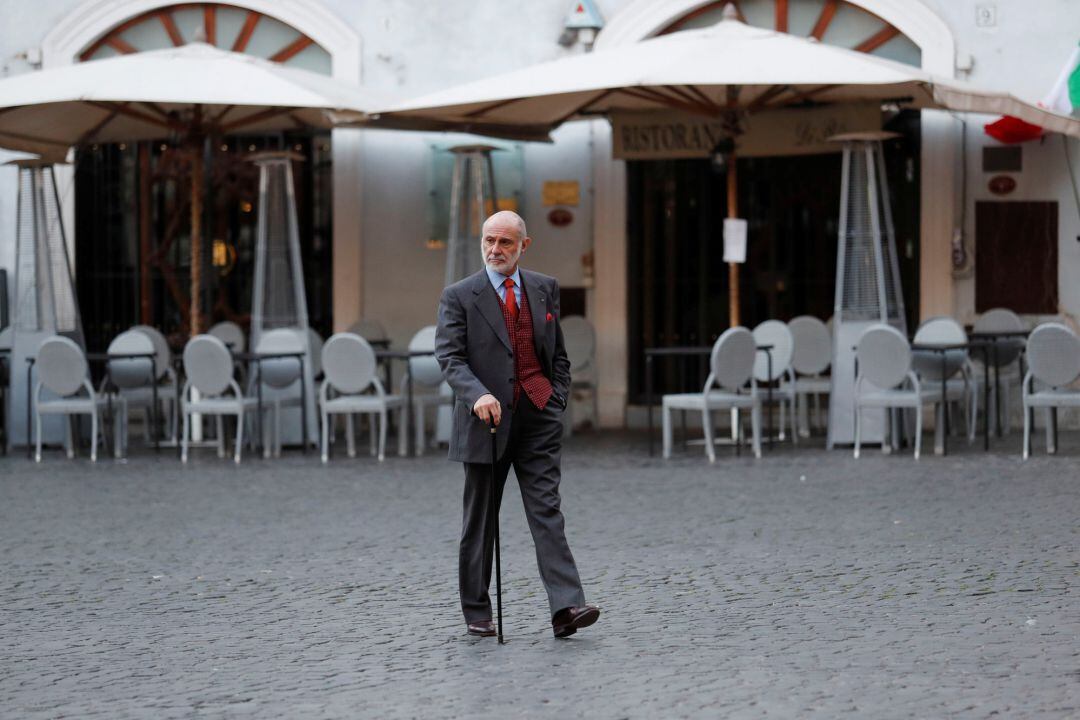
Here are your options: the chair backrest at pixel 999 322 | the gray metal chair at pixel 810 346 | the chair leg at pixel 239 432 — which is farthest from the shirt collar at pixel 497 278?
the chair backrest at pixel 999 322

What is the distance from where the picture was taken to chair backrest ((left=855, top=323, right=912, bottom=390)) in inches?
474

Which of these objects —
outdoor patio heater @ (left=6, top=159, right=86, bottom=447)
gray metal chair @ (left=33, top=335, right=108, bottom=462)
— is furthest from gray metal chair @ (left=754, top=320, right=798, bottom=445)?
outdoor patio heater @ (left=6, top=159, right=86, bottom=447)

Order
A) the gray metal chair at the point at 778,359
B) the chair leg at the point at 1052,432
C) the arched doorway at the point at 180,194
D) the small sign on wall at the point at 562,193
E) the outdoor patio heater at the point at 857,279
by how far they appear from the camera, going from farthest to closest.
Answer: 1. the arched doorway at the point at 180,194
2. the small sign on wall at the point at 562,193
3. the gray metal chair at the point at 778,359
4. the outdoor patio heater at the point at 857,279
5. the chair leg at the point at 1052,432

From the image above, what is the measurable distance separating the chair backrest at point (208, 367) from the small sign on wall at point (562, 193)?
426 centimetres

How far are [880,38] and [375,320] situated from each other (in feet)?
17.1

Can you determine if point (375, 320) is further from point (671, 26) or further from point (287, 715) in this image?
point (287, 715)

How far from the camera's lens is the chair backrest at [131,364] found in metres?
13.6

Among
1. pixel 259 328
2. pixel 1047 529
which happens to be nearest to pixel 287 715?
pixel 1047 529

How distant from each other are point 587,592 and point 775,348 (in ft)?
22.7

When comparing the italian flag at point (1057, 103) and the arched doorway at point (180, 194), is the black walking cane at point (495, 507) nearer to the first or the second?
the italian flag at point (1057, 103)

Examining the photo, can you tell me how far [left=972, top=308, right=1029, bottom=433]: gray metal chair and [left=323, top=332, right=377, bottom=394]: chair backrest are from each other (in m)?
5.04

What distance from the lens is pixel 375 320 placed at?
50.0 feet

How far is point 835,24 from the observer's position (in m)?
15.3

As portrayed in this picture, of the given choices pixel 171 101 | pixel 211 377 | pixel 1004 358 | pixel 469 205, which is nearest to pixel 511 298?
pixel 211 377
